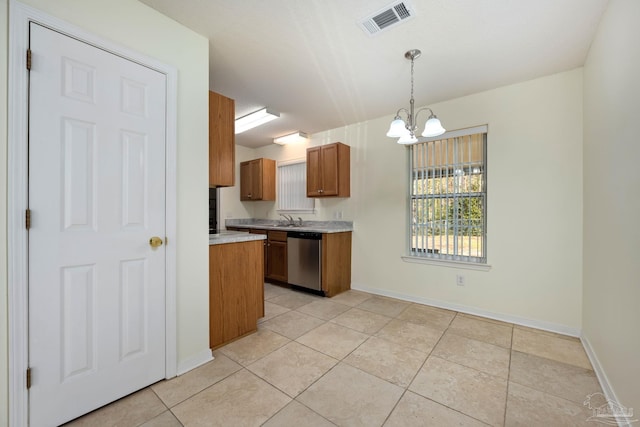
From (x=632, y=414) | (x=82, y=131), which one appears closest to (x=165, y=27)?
(x=82, y=131)

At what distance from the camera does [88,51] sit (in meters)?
1.47

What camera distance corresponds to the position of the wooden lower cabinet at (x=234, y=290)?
7.23ft

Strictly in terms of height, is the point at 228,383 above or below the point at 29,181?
below

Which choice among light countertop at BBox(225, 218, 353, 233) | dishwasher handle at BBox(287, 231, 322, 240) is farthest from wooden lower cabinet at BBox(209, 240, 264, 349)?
light countertop at BBox(225, 218, 353, 233)

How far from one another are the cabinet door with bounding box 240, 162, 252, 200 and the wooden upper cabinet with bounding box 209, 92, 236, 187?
2689 mm

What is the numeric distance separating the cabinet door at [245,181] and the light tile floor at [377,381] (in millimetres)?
2975

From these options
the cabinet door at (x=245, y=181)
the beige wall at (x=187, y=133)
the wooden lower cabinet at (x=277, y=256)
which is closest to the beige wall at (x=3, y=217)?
the beige wall at (x=187, y=133)

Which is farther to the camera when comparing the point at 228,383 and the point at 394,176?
the point at 394,176

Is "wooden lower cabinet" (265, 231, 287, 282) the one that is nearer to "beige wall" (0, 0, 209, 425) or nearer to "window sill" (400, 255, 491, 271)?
"window sill" (400, 255, 491, 271)

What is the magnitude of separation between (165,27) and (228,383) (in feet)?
8.14

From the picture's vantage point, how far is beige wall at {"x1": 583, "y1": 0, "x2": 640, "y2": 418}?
1327 millimetres

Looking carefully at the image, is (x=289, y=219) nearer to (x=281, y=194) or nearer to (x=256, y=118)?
(x=281, y=194)

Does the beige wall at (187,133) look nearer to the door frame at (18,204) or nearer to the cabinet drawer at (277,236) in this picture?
the door frame at (18,204)

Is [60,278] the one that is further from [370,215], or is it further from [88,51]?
[370,215]
